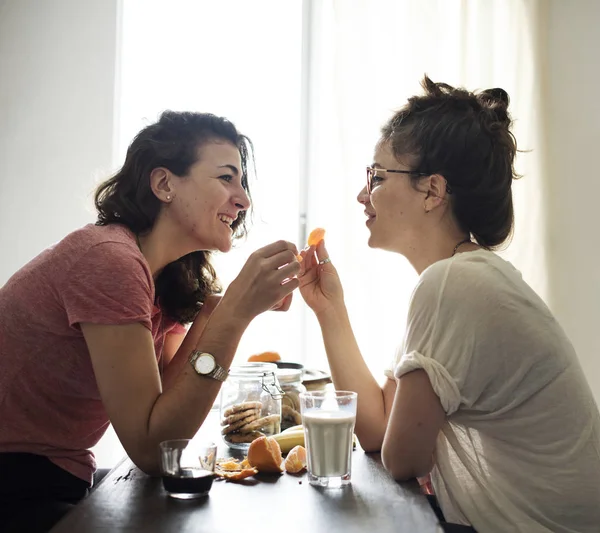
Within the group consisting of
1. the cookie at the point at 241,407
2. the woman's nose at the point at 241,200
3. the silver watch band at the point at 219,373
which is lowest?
the cookie at the point at 241,407

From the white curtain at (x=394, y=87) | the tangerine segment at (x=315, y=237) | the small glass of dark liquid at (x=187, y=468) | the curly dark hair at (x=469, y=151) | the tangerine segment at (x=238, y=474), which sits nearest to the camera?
the small glass of dark liquid at (x=187, y=468)

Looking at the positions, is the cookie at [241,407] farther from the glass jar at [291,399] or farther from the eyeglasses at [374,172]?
the eyeglasses at [374,172]

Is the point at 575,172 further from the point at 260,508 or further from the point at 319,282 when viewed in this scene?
the point at 260,508

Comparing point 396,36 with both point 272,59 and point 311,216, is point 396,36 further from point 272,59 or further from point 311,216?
point 311,216

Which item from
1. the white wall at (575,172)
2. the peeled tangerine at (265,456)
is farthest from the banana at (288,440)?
the white wall at (575,172)

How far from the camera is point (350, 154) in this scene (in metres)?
2.75

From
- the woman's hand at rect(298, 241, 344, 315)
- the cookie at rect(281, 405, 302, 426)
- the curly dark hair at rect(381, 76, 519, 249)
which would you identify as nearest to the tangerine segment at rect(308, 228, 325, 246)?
the woman's hand at rect(298, 241, 344, 315)

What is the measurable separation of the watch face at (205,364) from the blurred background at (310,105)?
5.03 feet

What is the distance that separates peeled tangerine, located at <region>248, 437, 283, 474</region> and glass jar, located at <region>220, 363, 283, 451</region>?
14cm

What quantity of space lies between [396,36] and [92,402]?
2048 millimetres

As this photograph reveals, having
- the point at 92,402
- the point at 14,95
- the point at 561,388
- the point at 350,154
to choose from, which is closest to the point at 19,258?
the point at 14,95

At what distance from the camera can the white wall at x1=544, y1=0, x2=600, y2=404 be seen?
8.93 feet

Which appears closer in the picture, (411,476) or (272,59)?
(411,476)

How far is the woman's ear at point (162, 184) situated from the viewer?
1.54 metres
